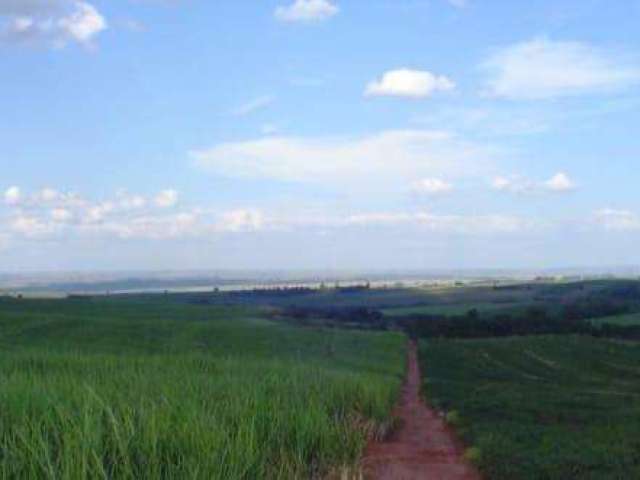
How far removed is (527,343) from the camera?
5362 centimetres

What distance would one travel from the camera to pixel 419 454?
49.5ft

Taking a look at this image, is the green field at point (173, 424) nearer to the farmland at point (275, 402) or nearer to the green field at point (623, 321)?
the farmland at point (275, 402)

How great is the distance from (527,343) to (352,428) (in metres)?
44.7

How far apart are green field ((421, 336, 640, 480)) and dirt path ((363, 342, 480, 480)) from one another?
1.14 ft

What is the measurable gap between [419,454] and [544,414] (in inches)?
240

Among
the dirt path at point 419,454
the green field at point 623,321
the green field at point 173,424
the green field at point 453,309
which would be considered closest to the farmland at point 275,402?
the green field at point 173,424

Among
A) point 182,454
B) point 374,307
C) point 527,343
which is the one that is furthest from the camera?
point 374,307

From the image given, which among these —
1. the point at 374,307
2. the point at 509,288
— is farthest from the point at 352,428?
the point at 509,288

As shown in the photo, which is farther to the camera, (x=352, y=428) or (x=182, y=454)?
(x=352, y=428)

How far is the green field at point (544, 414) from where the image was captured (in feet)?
42.5

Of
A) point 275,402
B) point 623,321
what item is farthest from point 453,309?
point 275,402

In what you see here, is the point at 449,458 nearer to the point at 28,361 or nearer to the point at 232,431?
the point at 232,431

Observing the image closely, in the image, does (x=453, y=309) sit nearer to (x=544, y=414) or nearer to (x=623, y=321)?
(x=623, y=321)

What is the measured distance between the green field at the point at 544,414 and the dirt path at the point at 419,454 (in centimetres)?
35
